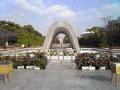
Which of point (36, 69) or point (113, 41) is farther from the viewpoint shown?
point (113, 41)

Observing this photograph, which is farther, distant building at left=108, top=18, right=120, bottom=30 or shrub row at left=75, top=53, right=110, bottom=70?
distant building at left=108, top=18, right=120, bottom=30

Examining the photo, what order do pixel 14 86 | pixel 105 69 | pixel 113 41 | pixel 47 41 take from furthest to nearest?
pixel 113 41, pixel 47 41, pixel 105 69, pixel 14 86

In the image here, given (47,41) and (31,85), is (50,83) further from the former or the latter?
(47,41)

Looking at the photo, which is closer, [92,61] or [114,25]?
[92,61]

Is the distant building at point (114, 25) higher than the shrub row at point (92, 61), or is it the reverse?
the distant building at point (114, 25)

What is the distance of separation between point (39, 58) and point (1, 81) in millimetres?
6734

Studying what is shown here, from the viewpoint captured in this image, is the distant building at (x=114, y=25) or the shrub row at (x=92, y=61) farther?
the distant building at (x=114, y=25)

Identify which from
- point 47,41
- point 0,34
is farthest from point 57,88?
point 0,34

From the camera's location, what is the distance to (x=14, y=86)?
39.5 feet

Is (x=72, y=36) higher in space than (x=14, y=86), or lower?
higher

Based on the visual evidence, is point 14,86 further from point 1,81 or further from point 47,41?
point 47,41

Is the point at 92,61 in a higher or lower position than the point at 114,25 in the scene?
lower

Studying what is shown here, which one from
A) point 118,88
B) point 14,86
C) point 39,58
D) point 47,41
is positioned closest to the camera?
point 118,88

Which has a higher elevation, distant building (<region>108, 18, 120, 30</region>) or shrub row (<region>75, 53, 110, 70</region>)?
distant building (<region>108, 18, 120, 30</region>)
